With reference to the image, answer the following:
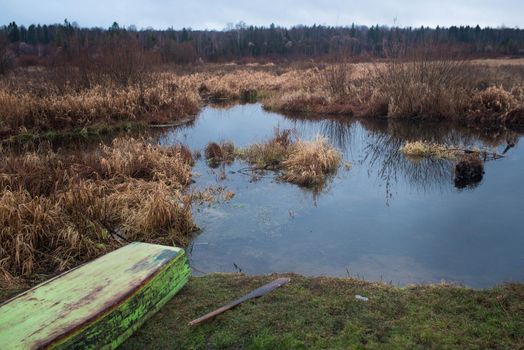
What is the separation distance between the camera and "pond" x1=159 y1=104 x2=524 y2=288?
589 centimetres

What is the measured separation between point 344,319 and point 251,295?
0.94 meters

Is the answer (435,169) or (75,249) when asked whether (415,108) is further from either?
(75,249)

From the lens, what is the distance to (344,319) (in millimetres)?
3844

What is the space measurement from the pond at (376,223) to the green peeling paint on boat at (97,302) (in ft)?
4.65

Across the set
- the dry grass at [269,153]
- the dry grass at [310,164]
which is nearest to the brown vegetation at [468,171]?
the dry grass at [310,164]

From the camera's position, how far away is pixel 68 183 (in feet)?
26.0

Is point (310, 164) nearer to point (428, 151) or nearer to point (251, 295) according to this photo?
point (428, 151)

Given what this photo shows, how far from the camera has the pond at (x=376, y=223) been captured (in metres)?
5.89

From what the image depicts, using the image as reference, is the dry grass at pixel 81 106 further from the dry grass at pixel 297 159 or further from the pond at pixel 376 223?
the dry grass at pixel 297 159

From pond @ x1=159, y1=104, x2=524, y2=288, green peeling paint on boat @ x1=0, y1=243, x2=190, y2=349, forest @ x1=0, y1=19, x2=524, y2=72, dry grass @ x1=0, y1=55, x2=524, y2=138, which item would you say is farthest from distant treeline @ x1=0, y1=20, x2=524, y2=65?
green peeling paint on boat @ x1=0, y1=243, x2=190, y2=349

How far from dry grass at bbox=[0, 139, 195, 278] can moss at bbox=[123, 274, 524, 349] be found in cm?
233

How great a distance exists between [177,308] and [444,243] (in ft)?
13.8

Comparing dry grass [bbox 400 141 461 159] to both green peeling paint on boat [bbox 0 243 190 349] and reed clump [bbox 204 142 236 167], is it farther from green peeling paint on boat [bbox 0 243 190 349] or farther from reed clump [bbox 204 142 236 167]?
green peeling paint on boat [bbox 0 243 190 349]

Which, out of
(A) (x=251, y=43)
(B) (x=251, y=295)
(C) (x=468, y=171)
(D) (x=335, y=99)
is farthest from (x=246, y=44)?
(B) (x=251, y=295)
